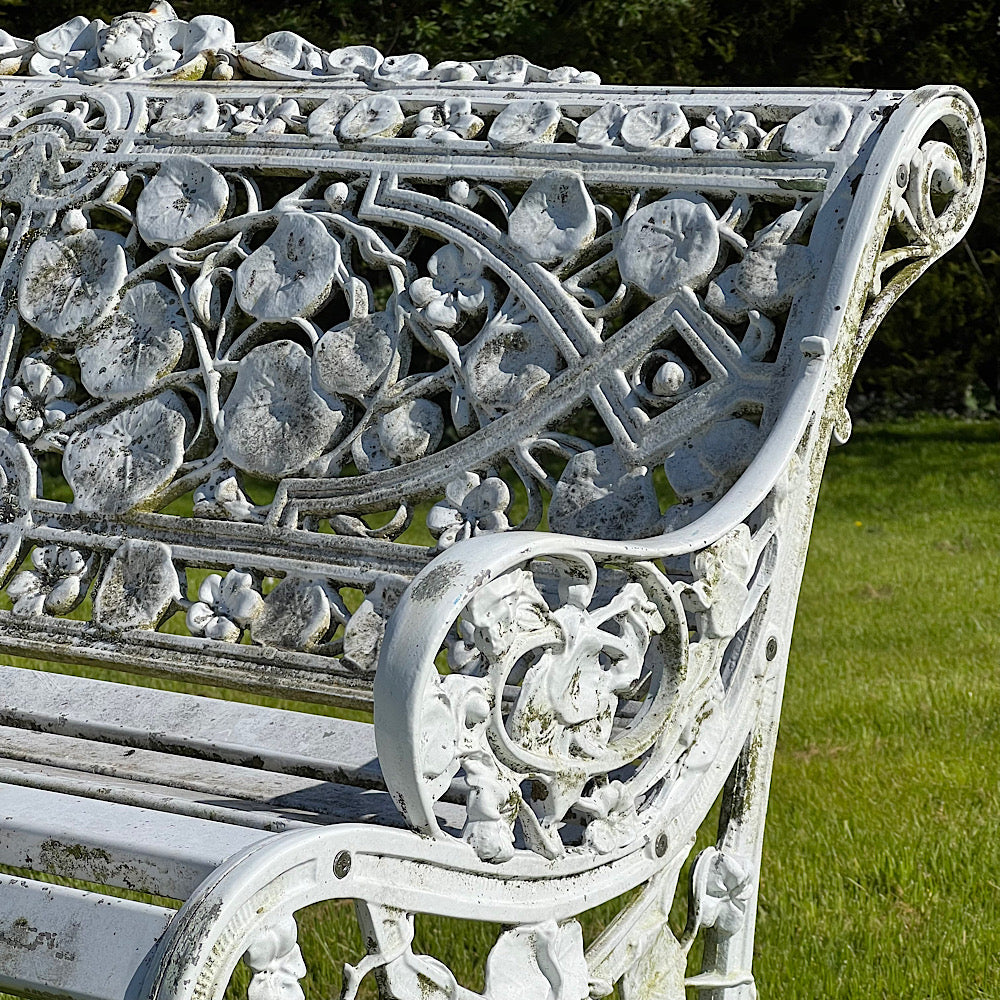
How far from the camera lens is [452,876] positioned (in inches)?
55.6

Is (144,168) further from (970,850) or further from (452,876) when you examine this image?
(970,850)

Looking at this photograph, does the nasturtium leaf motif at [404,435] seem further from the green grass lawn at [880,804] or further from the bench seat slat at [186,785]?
the green grass lawn at [880,804]

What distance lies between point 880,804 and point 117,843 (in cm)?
240

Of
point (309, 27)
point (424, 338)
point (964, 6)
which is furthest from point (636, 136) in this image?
point (964, 6)

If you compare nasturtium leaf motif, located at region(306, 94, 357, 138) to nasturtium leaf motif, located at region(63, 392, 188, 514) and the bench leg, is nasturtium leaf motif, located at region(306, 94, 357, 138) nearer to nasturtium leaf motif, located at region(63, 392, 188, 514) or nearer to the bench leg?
nasturtium leaf motif, located at region(63, 392, 188, 514)

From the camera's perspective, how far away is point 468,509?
6.91ft

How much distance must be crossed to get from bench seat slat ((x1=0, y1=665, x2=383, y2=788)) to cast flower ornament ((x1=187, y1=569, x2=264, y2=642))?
98mm

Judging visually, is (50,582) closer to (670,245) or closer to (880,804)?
(670,245)

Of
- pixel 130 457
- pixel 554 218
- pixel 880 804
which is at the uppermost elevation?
pixel 554 218

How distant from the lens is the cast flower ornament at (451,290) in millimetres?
2191

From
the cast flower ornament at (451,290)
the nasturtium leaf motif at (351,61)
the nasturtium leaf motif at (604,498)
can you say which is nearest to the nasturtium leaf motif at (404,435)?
the cast flower ornament at (451,290)

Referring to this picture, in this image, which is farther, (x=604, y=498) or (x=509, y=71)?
(x=509, y=71)

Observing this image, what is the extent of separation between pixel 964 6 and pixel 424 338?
888 centimetres

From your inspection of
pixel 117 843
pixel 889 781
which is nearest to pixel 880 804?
pixel 889 781
